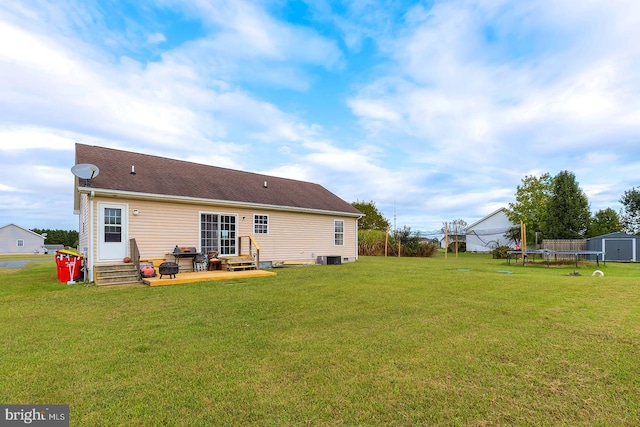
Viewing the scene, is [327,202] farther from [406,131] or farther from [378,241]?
[378,241]

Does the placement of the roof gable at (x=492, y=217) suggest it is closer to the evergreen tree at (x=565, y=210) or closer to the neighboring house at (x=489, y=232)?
the neighboring house at (x=489, y=232)

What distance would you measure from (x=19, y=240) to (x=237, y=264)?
1984 inches

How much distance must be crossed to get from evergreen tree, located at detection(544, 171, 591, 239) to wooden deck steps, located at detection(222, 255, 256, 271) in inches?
831

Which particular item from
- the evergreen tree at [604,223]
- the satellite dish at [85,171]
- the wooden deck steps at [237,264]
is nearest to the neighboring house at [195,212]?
the satellite dish at [85,171]

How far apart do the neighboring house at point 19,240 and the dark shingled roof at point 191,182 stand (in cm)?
4488

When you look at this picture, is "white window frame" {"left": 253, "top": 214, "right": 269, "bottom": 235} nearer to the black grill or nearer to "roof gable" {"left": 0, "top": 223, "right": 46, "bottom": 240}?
the black grill

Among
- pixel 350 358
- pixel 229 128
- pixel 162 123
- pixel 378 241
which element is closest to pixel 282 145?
pixel 229 128

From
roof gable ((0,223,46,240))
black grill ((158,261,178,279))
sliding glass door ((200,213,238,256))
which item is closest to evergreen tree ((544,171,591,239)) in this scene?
sliding glass door ((200,213,238,256))

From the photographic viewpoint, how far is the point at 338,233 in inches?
689

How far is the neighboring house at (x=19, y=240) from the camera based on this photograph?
43.2 metres

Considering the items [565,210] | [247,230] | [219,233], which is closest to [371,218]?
[565,210]

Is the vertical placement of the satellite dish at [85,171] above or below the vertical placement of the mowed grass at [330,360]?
above

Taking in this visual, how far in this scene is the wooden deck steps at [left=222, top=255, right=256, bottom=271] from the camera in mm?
11711

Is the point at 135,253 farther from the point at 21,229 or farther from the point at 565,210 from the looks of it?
the point at 21,229
